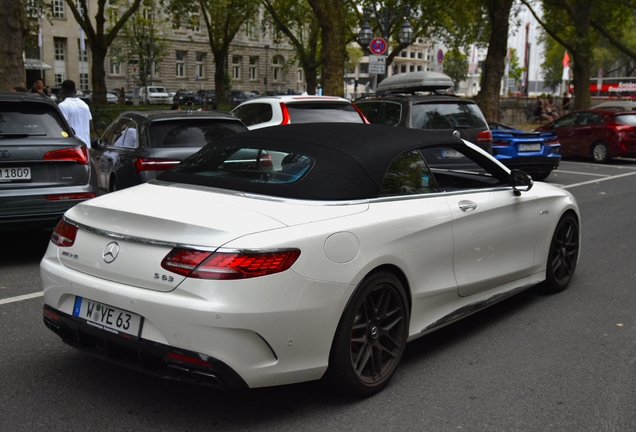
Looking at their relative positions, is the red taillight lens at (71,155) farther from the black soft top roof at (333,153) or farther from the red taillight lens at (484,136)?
the red taillight lens at (484,136)

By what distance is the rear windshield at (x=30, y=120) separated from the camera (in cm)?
730

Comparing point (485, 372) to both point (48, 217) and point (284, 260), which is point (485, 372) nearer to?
point (284, 260)

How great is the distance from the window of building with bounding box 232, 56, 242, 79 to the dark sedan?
6099 centimetres

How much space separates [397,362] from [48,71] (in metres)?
68.8

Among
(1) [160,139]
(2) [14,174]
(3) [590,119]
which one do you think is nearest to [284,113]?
(1) [160,139]

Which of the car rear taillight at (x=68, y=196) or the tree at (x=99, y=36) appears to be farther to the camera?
the tree at (x=99, y=36)

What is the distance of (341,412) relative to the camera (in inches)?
155

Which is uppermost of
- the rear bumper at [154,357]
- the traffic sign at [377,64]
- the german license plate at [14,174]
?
the traffic sign at [377,64]

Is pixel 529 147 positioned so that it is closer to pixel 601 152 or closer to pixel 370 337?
pixel 601 152

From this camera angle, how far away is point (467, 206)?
197 inches

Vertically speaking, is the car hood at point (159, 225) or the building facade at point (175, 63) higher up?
the building facade at point (175, 63)

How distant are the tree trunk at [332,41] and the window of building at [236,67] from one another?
59.7 meters

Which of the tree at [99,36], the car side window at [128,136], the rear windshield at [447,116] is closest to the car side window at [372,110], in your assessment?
the rear windshield at [447,116]

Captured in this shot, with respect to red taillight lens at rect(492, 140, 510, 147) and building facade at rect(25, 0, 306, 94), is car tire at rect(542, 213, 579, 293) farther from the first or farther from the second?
building facade at rect(25, 0, 306, 94)
